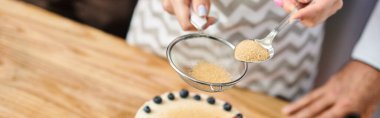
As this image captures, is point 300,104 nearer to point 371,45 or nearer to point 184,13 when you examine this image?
point 371,45

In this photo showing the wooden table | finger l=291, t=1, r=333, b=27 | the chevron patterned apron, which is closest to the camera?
finger l=291, t=1, r=333, b=27

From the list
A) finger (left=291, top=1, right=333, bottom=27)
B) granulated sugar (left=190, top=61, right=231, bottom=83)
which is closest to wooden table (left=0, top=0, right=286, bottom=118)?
granulated sugar (left=190, top=61, right=231, bottom=83)

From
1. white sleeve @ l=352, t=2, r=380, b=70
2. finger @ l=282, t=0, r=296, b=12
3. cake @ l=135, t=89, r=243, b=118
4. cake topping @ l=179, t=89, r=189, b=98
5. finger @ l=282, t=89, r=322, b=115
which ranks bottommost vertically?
cake @ l=135, t=89, r=243, b=118

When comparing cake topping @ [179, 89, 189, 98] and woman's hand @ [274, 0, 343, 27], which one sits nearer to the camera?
woman's hand @ [274, 0, 343, 27]

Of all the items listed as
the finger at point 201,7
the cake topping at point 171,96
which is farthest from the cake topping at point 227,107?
the finger at point 201,7

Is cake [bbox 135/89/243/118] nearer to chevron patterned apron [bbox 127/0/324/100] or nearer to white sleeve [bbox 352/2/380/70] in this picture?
chevron patterned apron [bbox 127/0/324/100]

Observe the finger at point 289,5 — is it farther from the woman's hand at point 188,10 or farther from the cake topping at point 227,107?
the cake topping at point 227,107

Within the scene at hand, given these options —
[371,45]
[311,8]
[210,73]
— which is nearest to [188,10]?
[210,73]

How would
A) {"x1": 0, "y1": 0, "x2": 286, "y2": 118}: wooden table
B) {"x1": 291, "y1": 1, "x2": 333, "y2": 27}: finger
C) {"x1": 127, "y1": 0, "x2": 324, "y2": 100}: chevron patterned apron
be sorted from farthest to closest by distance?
1. {"x1": 127, "y1": 0, "x2": 324, "y2": 100}: chevron patterned apron
2. {"x1": 0, "y1": 0, "x2": 286, "y2": 118}: wooden table
3. {"x1": 291, "y1": 1, "x2": 333, "y2": 27}: finger
